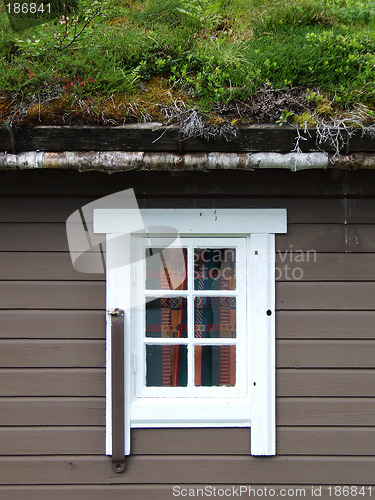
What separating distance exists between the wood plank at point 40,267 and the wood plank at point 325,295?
3.93 feet

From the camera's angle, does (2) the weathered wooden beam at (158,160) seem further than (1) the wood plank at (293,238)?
No

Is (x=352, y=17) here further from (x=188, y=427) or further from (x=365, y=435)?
(x=188, y=427)

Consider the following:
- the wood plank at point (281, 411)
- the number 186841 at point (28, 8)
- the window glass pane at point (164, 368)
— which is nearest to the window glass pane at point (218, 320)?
the window glass pane at point (164, 368)

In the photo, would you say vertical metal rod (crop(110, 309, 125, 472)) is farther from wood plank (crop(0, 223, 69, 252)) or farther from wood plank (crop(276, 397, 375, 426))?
wood plank (crop(276, 397, 375, 426))

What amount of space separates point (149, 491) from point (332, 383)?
1361 mm

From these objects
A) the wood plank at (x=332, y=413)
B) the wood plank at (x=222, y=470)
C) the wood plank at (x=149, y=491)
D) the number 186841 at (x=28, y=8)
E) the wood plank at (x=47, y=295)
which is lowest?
the wood plank at (x=149, y=491)

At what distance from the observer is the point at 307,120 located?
7.54ft

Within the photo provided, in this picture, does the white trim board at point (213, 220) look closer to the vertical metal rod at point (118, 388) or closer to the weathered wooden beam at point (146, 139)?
the weathered wooden beam at point (146, 139)

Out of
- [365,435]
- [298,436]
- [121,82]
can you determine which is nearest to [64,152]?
[121,82]

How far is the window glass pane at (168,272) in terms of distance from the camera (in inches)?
107

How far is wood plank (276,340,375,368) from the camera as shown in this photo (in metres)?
2.62

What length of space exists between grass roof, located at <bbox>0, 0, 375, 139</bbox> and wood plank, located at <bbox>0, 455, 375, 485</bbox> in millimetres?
2051

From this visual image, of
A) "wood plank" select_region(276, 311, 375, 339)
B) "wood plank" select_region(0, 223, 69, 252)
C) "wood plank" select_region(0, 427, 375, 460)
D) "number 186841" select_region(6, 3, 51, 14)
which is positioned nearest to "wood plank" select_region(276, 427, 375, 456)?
"wood plank" select_region(0, 427, 375, 460)

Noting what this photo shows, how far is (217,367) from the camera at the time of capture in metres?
2.72
